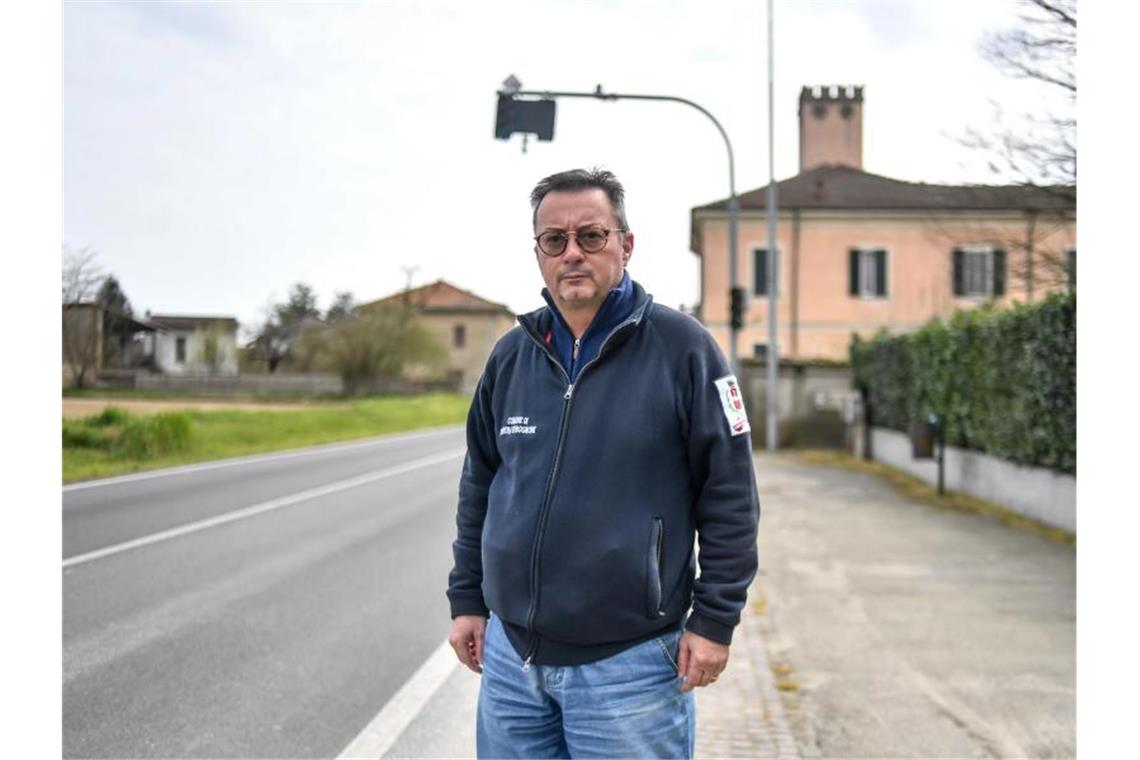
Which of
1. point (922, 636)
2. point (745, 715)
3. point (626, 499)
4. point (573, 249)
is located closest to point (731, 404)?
point (626, 499)

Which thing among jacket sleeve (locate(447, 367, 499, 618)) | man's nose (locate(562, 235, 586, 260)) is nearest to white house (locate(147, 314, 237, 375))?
jacket sleeve (locate(447, 367, 499, 618))

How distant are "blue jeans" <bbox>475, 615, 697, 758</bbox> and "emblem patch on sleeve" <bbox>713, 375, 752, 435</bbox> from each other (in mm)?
557

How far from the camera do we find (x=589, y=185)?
280cm

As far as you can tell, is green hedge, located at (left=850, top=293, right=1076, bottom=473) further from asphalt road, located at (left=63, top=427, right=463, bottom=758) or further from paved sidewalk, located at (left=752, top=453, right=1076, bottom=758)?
asphalt road, located at (left=63, top=427, right=463, bottom=758)

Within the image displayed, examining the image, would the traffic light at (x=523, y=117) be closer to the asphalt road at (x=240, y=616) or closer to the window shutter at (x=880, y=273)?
the asphalt road at (x=240, y=616)

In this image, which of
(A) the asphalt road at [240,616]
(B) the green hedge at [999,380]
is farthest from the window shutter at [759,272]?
(A) the asphalt road at [240,616]

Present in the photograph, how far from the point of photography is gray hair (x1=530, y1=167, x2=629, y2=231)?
280 centimetres

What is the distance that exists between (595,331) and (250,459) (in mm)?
20025

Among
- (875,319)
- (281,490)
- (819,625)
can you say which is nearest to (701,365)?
(819,625)

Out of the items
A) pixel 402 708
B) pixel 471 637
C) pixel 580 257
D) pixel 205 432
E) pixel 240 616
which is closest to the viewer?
pixel 580 257

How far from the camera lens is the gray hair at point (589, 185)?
2802 millimetres

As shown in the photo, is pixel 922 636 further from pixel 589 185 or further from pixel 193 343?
pixel 193 343

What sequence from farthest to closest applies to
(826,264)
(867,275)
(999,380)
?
(826,264), (867,275), (999,380)
